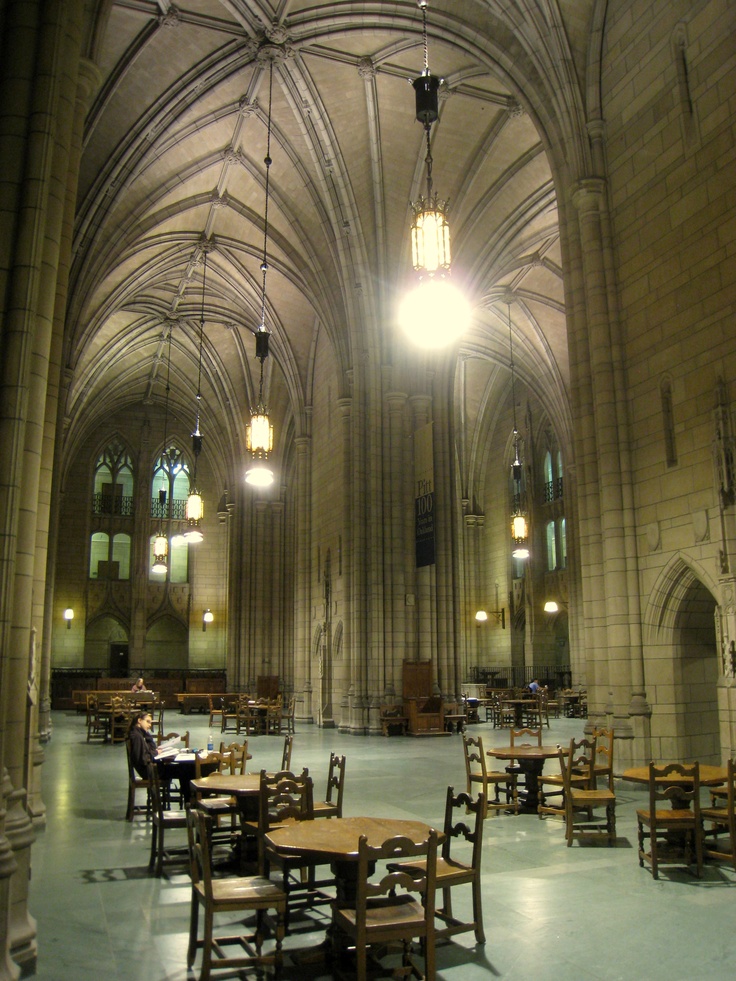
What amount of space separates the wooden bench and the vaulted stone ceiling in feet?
31.6

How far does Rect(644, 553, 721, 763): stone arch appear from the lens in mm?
12047

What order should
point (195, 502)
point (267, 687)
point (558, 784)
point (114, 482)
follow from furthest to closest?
1. point (114, 482)
2. point (267, 687)
3. point (195, 502)
4. point (558, 784)

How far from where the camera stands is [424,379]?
23.5 metres

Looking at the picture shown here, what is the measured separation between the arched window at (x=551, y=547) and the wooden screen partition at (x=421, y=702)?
14752 mm

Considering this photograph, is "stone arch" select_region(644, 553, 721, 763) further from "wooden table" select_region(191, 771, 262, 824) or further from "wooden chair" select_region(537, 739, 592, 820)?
"wooden table" select_region(191, 771, 262, 824)

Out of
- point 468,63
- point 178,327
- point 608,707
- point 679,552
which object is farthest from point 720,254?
point 178,327

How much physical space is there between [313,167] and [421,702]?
46.4 ft

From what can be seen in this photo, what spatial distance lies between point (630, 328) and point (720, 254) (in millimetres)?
2113

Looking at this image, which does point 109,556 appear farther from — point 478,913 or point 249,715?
point 478,913

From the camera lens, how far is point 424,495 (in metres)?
22.0

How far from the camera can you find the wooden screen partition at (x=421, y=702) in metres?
21.4

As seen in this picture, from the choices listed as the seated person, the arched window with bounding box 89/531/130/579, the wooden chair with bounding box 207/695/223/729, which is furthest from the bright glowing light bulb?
the arched window with bounding box 89/531/130/579

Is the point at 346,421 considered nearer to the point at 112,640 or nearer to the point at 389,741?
the point at 389,741

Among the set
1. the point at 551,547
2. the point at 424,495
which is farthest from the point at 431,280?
the point at 551,547
